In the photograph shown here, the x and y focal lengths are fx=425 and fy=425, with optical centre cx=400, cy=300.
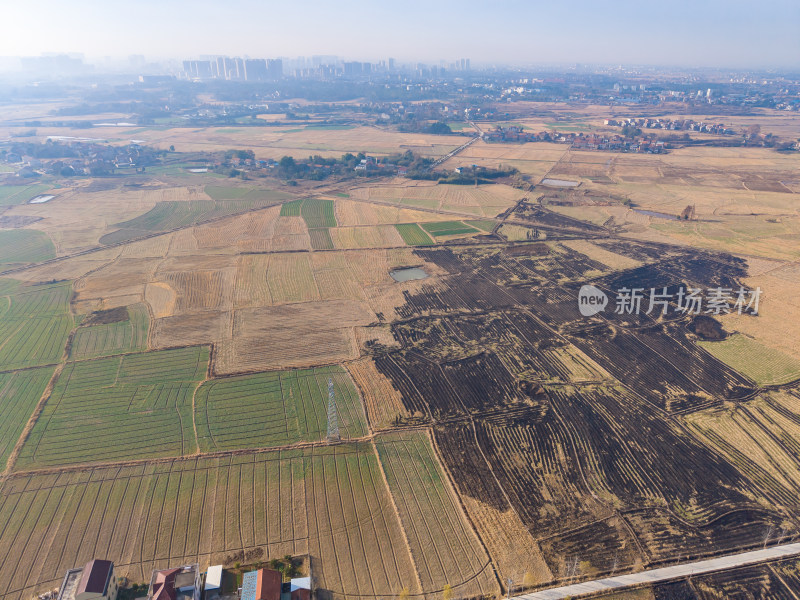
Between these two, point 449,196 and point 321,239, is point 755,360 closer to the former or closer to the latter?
point 321,239

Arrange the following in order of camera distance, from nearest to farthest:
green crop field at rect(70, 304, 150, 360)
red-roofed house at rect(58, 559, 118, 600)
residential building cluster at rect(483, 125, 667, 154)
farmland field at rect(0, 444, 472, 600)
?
red-roofed house at rect(58, 559, 118, 600), farmland field at rect(0, 444, 472, 600), green crop field at rect(70, 304, 150, 360), residential building cluster at rect(483, 125, 667, 154)

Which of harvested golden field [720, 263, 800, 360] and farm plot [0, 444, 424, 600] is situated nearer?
farm plot [0, 444, 424, 600]

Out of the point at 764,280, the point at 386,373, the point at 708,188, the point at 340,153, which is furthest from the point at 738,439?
the point at 340,153

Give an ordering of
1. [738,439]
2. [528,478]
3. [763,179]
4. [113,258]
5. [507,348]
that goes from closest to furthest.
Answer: [528,478], [738,439], [507,348], [113,258], [763,179]

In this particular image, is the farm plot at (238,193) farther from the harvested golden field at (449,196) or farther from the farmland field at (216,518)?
the farmland field at (216,518)

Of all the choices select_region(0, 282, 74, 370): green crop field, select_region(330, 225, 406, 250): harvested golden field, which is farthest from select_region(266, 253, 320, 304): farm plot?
select_region(0, 282, 74, 370): green crop field

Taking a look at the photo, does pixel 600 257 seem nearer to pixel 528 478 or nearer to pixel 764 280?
pixel 764 280

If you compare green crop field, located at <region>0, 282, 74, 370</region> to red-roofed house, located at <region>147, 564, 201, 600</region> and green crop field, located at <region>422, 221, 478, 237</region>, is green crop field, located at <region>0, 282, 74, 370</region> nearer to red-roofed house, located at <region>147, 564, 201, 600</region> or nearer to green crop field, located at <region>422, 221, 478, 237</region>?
red-roofed house, located at <region>147, 564, 201, 600</region>
